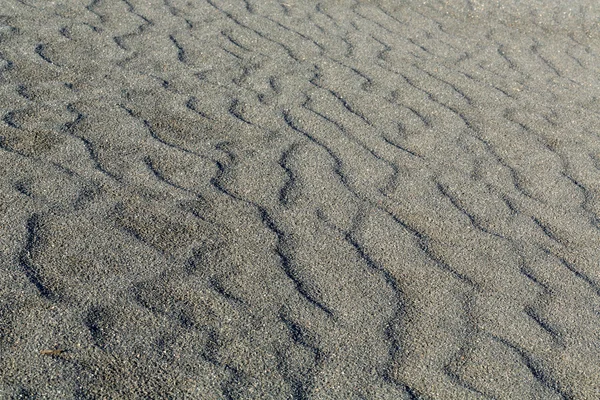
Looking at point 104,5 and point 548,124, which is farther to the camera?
point 104,5

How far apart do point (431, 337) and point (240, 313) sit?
63cm

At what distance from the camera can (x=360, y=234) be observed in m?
3.48

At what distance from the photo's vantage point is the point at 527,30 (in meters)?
6.61

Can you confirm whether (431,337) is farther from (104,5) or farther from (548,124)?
(104,5)

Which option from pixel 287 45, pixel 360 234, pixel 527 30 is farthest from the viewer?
pixel 527 30

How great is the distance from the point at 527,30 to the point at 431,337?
14.0 ft

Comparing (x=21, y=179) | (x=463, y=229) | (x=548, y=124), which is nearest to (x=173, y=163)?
(x=21, y=179)

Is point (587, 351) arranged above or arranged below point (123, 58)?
above

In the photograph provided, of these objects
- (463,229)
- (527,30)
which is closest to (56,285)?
(463,229)

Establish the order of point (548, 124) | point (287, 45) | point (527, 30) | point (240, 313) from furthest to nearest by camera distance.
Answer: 1. point (527, 30)
2. point (287, 45)
3. point (548, 124)
4. point (240, 313)

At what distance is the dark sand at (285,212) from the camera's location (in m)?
2.71

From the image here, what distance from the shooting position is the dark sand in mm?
2715

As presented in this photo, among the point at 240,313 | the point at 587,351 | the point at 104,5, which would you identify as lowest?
the point at 104,5

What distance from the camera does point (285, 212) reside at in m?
3.57
